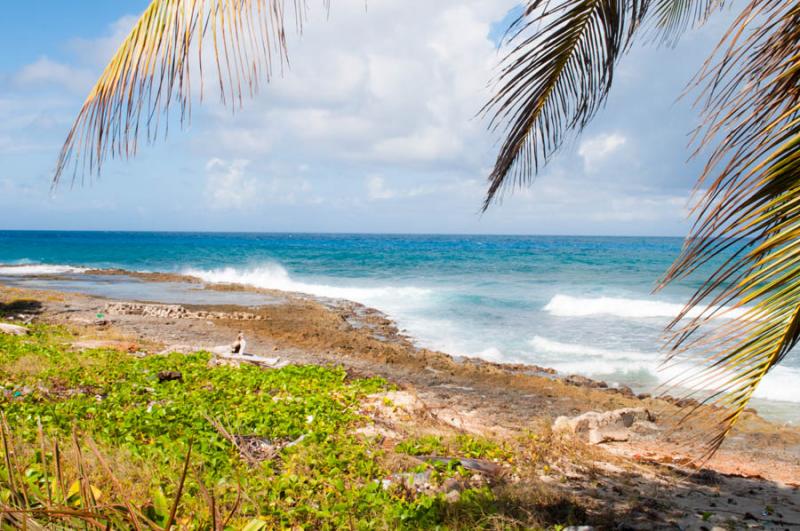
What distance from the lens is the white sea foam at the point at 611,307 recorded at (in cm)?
2384

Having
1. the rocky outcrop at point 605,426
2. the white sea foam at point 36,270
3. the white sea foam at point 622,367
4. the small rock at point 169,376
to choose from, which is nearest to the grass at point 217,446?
the small rock at point 169,376

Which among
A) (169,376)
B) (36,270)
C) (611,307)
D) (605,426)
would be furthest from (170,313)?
(36,270)

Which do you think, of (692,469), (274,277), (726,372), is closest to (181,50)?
(726,372)

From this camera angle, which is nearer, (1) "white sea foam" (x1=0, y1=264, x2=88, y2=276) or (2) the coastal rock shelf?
(2) the coastal rock shelf

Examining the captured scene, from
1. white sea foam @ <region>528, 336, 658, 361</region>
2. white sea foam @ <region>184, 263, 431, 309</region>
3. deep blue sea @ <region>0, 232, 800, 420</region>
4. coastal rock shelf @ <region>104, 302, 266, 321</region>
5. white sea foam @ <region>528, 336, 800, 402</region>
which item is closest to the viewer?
white sea foam @ <region>528, 336, 800, 402</region>

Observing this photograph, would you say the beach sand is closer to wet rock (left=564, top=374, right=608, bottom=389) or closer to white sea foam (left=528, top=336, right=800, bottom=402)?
wet rock (left=564, top=374, right=608, bottom=389)

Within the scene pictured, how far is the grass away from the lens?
3877 millimetres

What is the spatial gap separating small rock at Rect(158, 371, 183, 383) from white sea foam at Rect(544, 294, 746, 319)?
17.8 m

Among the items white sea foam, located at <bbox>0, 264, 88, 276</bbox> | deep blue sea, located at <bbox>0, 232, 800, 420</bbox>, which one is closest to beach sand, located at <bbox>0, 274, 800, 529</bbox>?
deep blue sea, located at <bbox>0, 232, 800, 420</bbox>

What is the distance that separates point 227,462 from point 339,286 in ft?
97.9

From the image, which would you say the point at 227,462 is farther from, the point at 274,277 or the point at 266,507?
the point at 274,277

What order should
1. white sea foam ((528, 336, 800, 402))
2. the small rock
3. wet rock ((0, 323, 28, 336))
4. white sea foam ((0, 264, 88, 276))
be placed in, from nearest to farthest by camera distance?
the small rock
wet rock ((0, 323, 28, 336))
white sea foam ((528, 336, 800, 402))
white sea foam ((0, 264, 88, 276))

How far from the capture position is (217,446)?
18.0 feet

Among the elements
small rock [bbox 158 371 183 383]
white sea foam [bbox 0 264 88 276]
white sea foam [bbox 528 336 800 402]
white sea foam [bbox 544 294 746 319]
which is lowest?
white sea foam [bbox 528 336 800 402]
